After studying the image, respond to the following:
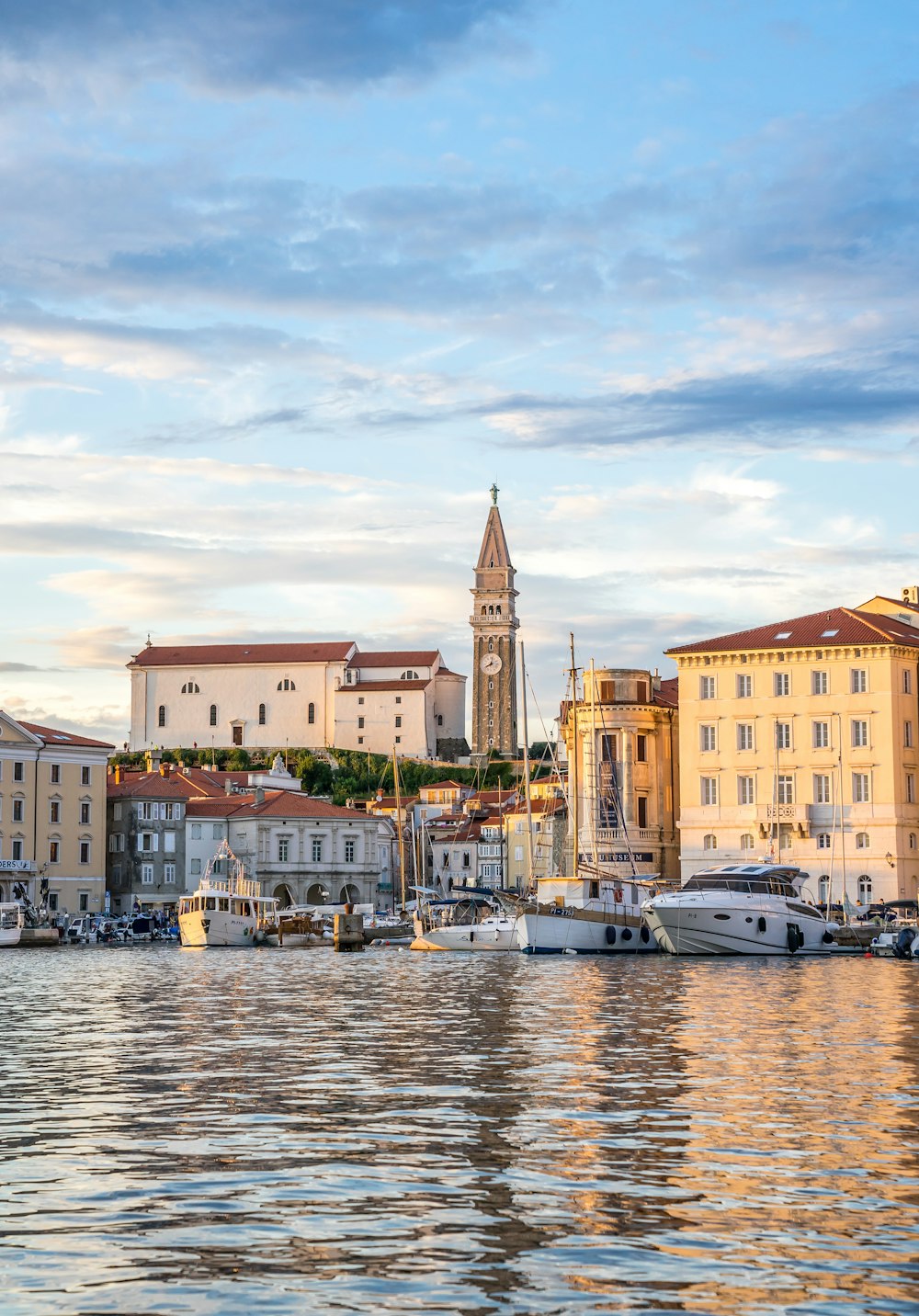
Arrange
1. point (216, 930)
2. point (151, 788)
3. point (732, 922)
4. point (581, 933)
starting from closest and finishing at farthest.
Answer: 1. point (732, 922)
2. point (581, 933)
3. point (216, 930)
4. point (151, 788)

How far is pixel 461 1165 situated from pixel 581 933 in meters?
57.0

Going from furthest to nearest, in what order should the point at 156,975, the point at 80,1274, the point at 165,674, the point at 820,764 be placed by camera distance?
the point at 165,674, the point at 820,764, the point at 156,975, the point at 80,1274

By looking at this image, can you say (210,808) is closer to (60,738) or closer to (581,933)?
(60,738)

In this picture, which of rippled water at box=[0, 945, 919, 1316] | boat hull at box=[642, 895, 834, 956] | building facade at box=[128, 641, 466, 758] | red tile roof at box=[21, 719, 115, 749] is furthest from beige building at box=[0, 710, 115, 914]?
rippled water at box=[0, 945, 919, 1316]

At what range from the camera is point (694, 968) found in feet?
196

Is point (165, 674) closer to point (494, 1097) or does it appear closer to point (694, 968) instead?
point (694, 968)

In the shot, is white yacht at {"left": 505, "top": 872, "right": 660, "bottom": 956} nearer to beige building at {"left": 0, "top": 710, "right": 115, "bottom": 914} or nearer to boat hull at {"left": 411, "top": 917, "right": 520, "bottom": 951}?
boat hull at {"left": 411, "top": 917, "right": 520, "bottom": 951}

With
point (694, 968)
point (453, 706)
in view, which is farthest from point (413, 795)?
point (694, 968)

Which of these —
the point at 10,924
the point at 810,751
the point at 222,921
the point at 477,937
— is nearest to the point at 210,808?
the point at 10,924

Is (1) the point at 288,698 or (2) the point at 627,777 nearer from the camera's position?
(2) the point at 627,777

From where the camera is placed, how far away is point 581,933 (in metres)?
73.4

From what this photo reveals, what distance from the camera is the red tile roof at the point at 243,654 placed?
18825 cm

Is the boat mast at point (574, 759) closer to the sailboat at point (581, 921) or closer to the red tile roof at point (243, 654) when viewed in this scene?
the sailboat at point (581, 921)

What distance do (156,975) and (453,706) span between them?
13836cm
